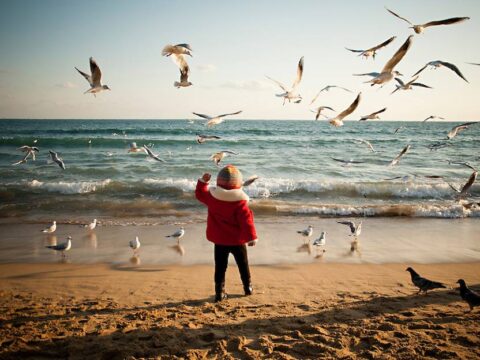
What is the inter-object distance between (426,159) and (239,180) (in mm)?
19009

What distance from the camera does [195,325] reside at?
127 inches

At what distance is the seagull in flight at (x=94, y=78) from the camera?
16.4 ft

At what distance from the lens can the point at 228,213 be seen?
3.61 metres

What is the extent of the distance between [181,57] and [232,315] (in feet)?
11.7

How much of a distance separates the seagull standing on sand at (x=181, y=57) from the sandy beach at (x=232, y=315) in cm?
286

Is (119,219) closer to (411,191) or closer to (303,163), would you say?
(411,191)

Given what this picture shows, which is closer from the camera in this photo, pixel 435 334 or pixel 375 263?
pixel 435 334

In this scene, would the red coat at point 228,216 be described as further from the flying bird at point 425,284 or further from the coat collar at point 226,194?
the flying bird at point 425,284

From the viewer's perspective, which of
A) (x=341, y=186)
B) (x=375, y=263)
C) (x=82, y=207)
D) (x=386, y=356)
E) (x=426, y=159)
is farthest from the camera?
(x=426, y=159)

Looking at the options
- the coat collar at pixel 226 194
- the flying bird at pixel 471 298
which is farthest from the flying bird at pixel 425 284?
the coat collar at pixel 226 194

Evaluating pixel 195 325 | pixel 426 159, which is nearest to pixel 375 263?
pixel 195 325

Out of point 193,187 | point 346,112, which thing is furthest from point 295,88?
point 193,187

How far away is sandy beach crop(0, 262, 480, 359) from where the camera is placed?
2799 millimetres

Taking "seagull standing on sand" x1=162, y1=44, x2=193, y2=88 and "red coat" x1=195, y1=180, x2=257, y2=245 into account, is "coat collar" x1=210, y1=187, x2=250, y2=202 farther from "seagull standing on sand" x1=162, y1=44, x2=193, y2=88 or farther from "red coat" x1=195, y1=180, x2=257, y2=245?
"seagull standing on sand" x1=162, y1=44, x2=193, y2=88
